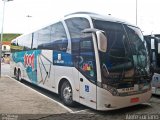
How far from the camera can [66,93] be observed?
9680 millimetres

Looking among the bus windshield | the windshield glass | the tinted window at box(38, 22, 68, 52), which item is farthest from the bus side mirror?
the tinted window at box(38, 22, 68, 52)

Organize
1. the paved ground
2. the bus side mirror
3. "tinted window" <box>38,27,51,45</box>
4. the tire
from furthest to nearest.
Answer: "tinted window" <box>38,27,51,45</box> < the tire < the paved ground < the bus side mirror

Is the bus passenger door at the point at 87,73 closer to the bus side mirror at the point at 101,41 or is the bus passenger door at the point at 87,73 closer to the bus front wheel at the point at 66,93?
the bus side mirror at the point at 101,41

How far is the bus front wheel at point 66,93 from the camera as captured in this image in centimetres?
945

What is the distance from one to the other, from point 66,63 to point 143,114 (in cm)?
307

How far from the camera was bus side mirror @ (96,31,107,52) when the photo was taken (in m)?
7.84

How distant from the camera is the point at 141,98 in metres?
8.85

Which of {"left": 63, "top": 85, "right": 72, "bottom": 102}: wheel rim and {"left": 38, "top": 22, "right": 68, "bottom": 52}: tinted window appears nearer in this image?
{"left": 63, "top": 85, "right": 72, "bottom": 102}: wheel rim

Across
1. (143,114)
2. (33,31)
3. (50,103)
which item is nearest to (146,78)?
(143,114)

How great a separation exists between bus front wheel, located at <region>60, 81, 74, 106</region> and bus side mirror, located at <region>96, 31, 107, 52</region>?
2192mm

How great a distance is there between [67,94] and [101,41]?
266 centimetres

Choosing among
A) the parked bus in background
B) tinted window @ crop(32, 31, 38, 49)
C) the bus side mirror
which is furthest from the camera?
tinted window @ crop(32, 31, 38, 49)

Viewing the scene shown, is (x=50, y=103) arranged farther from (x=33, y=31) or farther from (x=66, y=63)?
(x=33, y=31)

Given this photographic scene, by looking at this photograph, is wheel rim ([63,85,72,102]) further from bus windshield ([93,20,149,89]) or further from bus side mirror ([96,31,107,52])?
bus side mirror ([96,31,107,52])
